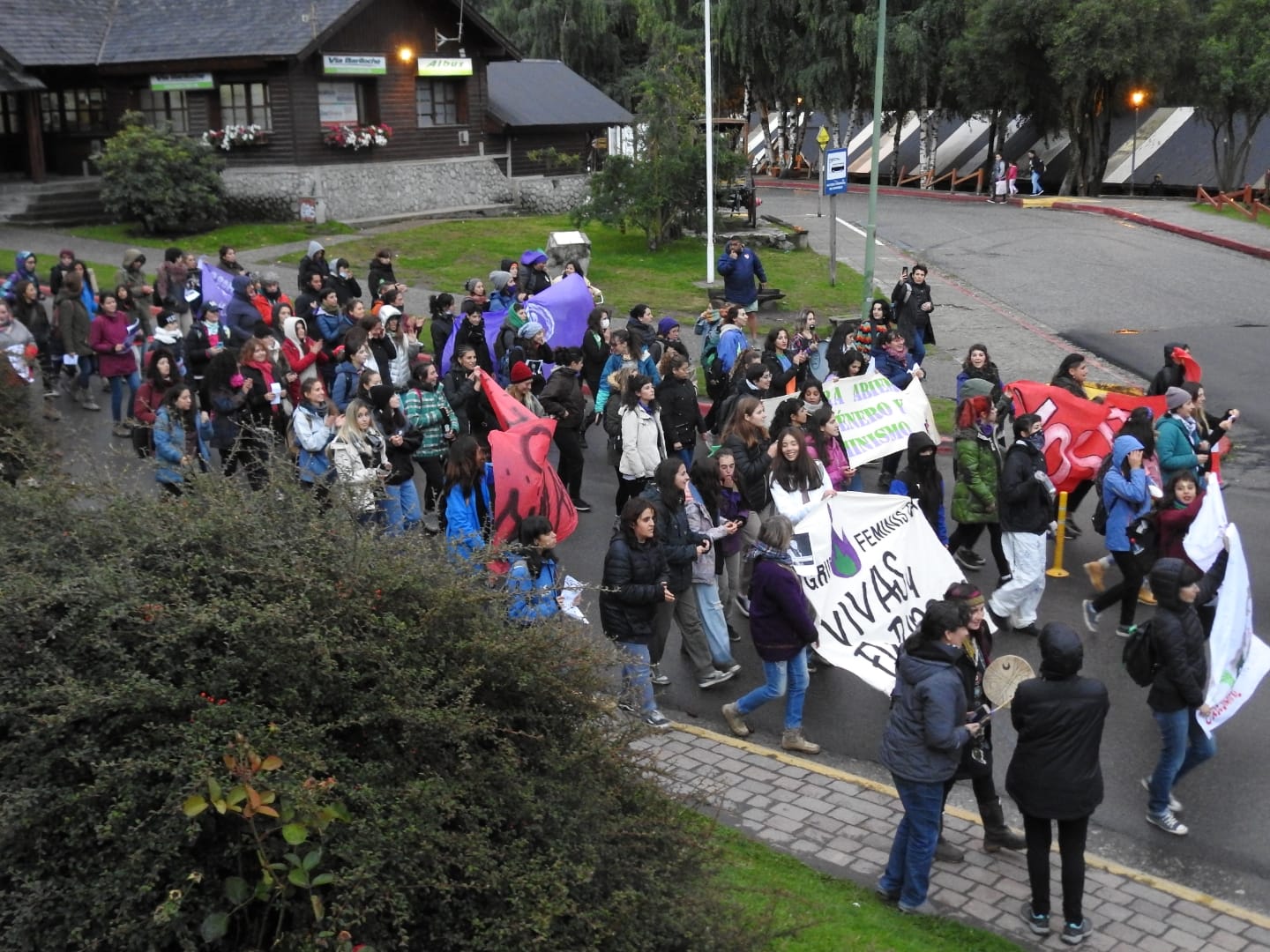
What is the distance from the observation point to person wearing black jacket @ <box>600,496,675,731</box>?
810cm

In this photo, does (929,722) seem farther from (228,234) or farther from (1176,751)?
(228,234)

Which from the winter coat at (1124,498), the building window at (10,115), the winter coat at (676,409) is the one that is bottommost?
→ the winter coat at (1124,498)

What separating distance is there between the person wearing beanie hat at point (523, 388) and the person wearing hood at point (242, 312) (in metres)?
3.86

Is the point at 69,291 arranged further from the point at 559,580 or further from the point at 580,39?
the point at 580,39

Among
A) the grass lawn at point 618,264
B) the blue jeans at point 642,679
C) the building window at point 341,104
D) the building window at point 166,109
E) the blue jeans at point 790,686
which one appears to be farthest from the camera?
the building window at point 166,109

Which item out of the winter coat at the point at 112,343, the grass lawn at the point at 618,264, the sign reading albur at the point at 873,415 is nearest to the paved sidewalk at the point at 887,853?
the sign reading albur at the point at 873,415

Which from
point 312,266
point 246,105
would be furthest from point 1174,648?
point 246,105

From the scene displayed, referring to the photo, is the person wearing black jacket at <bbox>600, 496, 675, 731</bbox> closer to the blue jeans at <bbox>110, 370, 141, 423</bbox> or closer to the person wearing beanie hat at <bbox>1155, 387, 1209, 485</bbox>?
the person wearing beanie hat at <bbox>1155, 387, 1209, 485</bbox>

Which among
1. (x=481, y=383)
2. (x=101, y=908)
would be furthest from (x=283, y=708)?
(x=481, y=383)

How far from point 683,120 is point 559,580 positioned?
2213 cm

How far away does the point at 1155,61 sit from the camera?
36250 mm

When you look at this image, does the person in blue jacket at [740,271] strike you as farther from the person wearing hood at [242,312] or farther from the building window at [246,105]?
the building window at [246,105]

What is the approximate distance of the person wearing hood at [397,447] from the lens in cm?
1084

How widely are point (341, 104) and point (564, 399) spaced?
21.2m
